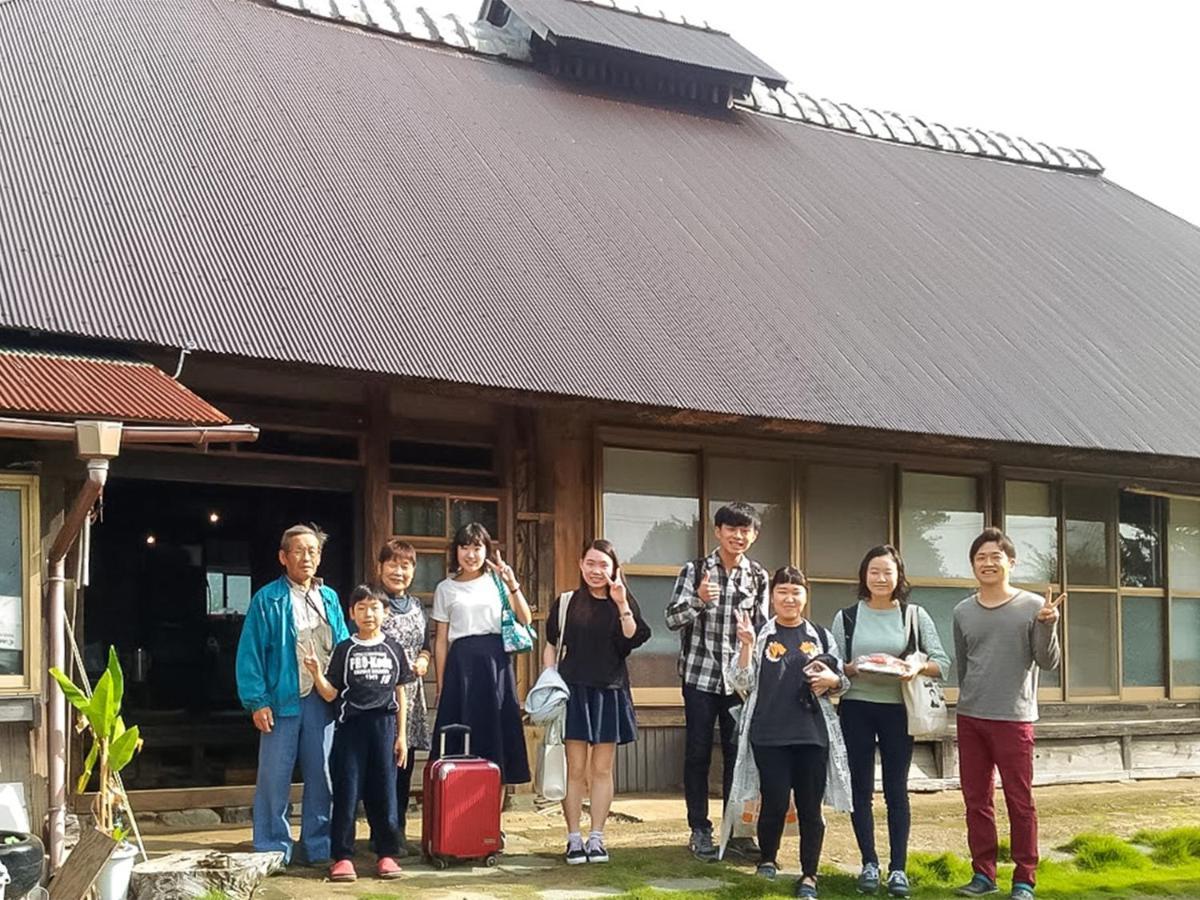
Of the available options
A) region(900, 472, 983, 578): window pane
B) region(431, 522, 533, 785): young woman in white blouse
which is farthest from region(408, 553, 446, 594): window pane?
region(900, 472, 983, 578): window pane

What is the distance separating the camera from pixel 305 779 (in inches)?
255

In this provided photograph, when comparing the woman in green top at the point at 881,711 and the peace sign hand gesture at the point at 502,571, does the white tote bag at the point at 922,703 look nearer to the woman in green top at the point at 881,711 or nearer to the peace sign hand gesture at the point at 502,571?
the woman in green top at the point at 881,711

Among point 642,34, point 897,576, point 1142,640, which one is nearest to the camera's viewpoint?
point 897,576

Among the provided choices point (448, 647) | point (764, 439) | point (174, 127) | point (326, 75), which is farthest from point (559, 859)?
point (326, 75)

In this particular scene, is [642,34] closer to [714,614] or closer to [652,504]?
[652,504]

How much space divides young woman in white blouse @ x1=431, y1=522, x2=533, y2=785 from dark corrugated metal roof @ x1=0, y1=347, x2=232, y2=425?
1357 millimetres

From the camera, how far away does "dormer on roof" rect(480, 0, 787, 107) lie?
1302cm

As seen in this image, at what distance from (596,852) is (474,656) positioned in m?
1.06

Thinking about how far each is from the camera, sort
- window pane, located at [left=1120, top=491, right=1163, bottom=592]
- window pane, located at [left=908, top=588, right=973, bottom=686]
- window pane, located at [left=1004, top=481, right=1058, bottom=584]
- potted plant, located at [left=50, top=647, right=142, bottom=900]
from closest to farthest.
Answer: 1. potted plant, located at [left=50, top=647, right=142, bottom=900]
2. window pane, located at [left=908, top=588, right=973, bottom=686]
3. window pane, located at [left=1004, top=481, right=1058, bottom=584]
4. window pane, located at [left=1120, top=491, right=1163, bottom=592]

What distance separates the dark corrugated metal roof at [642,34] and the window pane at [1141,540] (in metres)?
5.37

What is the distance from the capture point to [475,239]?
29.9 feet

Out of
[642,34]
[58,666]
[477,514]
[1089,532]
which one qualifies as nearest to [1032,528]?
[1089,532]

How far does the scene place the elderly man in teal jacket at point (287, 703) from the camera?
6395 millimetres

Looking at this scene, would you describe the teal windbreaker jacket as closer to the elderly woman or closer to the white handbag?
the white handbag
